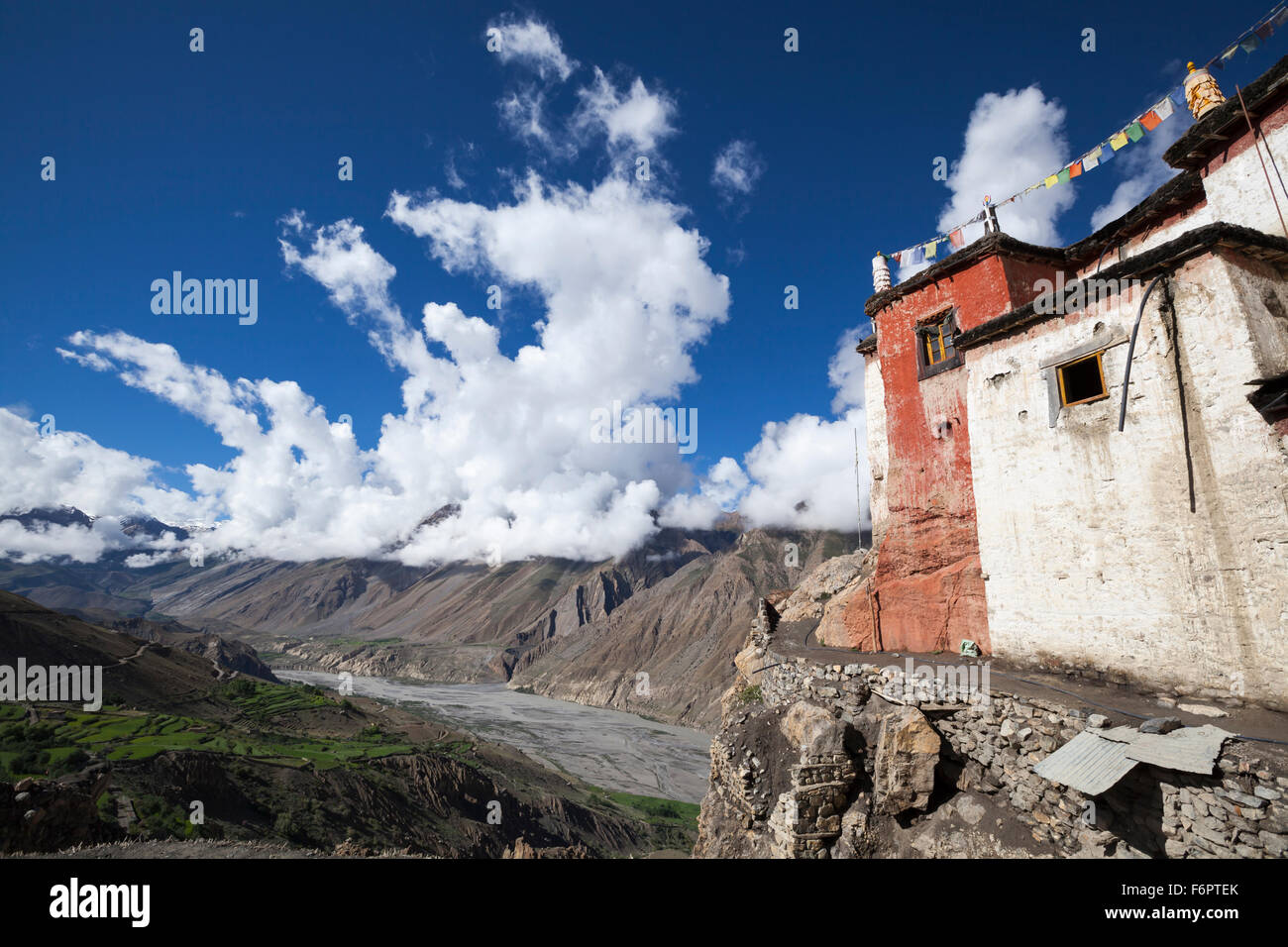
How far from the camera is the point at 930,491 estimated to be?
1506cm

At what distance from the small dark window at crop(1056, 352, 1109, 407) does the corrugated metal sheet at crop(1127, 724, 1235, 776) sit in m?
6.27

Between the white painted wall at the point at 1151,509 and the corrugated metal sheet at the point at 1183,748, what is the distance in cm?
232

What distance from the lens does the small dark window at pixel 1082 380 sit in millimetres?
11055

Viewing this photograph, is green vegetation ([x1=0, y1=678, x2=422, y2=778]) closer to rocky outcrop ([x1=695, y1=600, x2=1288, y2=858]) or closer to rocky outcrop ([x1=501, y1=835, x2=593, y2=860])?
rocky outcrop ([x1=501, y1=835, x2=593, y2=860])

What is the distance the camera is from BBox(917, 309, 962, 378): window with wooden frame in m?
15.2

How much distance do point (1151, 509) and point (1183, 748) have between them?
455cm

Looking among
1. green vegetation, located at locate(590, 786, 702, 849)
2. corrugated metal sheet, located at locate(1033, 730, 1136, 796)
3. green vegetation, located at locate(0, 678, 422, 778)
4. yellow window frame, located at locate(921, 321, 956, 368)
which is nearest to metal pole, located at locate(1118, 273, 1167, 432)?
yellow window frame, located at locate(921, 321, 956, 368)

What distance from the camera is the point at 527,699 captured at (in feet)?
406

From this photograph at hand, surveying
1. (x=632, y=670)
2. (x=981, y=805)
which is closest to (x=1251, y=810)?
(x=981, y=805)

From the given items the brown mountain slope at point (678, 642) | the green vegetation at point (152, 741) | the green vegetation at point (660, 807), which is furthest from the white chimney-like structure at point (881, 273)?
the brown mountain slope at point (678, 642)

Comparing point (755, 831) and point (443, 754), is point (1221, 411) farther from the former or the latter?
point (443, 754)

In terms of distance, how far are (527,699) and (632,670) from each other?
81.3 feet
